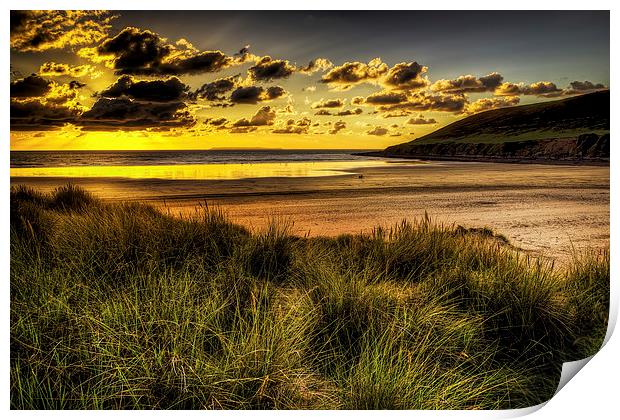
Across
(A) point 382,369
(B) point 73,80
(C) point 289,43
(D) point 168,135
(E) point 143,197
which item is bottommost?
(A) point 382,369

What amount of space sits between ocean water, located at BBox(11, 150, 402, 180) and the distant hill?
101 centimetres

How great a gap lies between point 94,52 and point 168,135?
0.80 meters

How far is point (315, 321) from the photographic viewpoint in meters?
2.62

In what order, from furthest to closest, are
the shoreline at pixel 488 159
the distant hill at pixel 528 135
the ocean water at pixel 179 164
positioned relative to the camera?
1. the shoreline at pixel 488 159
2. the distant hill at pixel 528 135
3. the ocean water at pixel 179 164

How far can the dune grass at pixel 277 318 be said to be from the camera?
2.28 meters

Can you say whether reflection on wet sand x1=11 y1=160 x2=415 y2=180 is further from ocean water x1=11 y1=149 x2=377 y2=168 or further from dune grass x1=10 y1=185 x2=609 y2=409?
dune grass x1=10 y1=185 x2=609 y2=409

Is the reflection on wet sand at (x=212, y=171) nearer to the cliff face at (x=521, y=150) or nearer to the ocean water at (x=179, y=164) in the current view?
the ocean water at (x=179, y=164)

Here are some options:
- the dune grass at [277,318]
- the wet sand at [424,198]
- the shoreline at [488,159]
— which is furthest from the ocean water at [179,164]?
the shoreline at [488,159]

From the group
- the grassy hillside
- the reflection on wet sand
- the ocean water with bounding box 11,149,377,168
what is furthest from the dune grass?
the grassy hillside

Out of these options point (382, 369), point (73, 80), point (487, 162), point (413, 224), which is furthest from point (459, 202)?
point (73, 80)

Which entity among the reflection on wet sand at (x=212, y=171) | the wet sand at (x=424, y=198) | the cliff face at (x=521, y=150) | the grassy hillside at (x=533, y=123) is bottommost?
the wet sand at (x=424, y=198)

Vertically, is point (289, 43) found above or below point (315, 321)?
above

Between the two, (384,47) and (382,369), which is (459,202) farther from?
(382,369)
